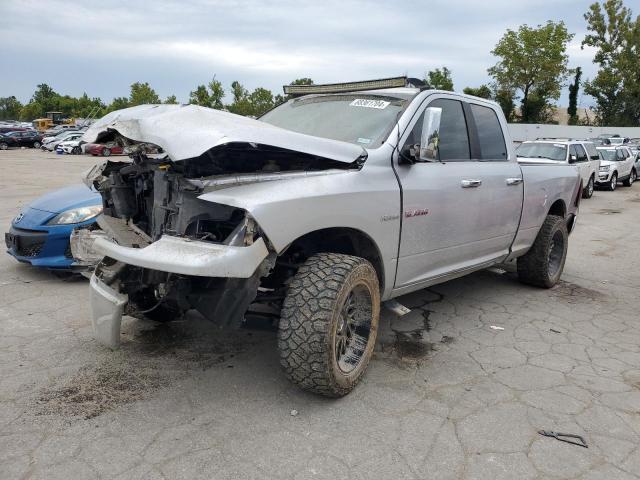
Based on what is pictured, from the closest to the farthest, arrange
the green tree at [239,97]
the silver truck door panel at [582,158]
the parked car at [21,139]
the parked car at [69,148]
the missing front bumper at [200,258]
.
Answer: the missing front bumper at [200,258]
the silver truck door panel at [582,158]
the parked car at [69,148]
the parked car at [21,139]
the green tree at [239,97]

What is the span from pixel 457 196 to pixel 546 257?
221 centimetres

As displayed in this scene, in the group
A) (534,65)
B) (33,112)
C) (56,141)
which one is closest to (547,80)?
(534,65)

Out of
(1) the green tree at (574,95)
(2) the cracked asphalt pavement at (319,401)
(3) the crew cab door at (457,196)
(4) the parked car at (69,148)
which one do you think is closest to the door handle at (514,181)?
(3) the crew cab door at (457,196)

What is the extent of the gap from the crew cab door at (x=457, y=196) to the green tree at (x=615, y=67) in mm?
62082

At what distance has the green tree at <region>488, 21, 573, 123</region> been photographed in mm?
51156

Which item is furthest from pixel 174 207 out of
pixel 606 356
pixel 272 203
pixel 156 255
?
pixel 606 356

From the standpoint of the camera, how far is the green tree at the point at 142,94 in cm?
6449

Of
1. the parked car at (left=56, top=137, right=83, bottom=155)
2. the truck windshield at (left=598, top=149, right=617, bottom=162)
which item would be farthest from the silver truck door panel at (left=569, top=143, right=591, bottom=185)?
the parked car at (left=56, top=137, right=83, bottom=155)

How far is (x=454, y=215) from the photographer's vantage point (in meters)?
4.13

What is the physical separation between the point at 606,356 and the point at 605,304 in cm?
164

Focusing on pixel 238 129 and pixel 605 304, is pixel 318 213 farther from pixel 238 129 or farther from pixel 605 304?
pixel 605 304

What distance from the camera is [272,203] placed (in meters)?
2.81

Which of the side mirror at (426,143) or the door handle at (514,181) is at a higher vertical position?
the side mirror at (426,143)

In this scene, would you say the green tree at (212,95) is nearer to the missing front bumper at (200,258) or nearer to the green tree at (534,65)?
the green tree at (534,65)
